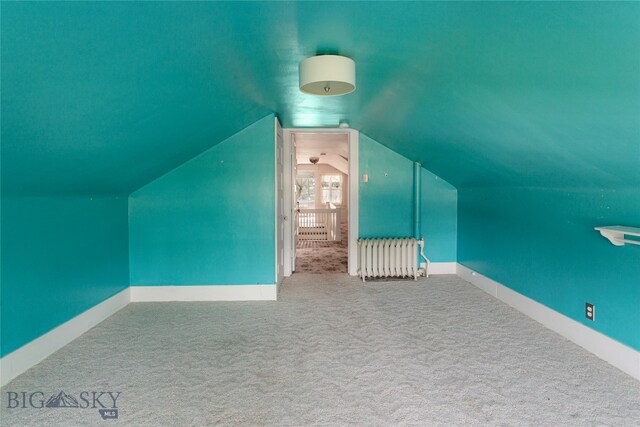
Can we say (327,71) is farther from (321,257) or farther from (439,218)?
(321,257)

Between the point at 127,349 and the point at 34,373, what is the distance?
59 centimetres

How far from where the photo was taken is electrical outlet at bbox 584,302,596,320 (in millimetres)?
2749

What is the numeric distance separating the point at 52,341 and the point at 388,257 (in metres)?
3.80

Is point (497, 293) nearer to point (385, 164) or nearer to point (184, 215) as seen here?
point (385, 164)

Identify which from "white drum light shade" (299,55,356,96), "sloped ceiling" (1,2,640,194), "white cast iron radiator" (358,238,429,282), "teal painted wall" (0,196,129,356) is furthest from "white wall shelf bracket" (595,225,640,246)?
"teal painted wall" (0,196,129,356)

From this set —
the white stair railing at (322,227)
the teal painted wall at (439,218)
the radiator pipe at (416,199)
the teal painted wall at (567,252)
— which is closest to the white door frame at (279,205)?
the radiator pipe at (416,199)

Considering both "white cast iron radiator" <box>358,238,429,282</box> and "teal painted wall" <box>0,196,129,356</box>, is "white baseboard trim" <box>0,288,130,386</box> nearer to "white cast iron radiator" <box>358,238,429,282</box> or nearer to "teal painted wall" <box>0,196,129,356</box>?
"teal painted wall" <box>0,196,129,356</box>

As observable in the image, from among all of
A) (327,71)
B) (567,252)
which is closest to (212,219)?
(327,71)

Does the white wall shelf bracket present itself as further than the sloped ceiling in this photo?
Yes

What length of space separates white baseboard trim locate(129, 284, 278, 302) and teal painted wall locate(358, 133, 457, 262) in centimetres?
176

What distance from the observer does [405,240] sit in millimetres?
5051

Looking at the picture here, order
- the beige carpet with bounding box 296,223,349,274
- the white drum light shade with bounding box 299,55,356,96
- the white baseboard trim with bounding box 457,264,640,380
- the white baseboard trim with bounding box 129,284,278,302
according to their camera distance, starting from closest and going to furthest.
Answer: the white drum light shade with bounding box 299,55,356,96
the white baseboard trim with bounding box 457,264,640,380
the white baseboard trim with bounding box 129,284,278,302
the beige carpet with bounding box 296,223,349,274

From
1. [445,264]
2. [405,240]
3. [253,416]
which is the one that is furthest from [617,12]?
[445,264]

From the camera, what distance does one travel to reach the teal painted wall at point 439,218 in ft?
17.2
